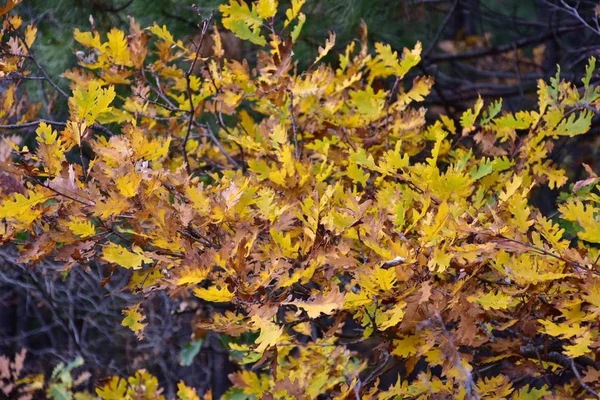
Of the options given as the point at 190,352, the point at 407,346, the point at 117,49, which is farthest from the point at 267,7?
the point at 190,352

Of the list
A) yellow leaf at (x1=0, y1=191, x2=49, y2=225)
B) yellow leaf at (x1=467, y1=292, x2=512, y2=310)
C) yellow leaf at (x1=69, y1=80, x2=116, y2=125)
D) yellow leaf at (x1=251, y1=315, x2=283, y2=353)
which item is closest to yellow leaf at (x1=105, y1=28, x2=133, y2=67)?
yellow leaf at (x1=69, y1=80, x2=116, y2=125)

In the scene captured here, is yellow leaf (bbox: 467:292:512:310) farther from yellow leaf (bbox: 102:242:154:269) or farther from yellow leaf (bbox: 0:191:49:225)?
yellow leaf (bbox: 0:191:49:225)

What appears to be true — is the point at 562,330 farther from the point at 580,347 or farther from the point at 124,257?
the point at 124,257

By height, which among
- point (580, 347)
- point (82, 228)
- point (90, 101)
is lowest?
point (580, 347)

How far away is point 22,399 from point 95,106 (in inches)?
78.2

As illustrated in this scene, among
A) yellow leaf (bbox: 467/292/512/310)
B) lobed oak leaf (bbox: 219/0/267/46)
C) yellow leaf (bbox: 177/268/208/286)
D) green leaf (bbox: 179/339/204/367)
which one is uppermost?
lobed oak leaf (bbox: 219/0/267/46)

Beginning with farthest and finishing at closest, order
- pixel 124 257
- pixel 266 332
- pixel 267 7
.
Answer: pixel 267 7 → pixel 124 257 → pixel 266 332

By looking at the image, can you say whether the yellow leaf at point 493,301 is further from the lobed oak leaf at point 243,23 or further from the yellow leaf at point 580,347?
the lobed oak leaf at point 243,23

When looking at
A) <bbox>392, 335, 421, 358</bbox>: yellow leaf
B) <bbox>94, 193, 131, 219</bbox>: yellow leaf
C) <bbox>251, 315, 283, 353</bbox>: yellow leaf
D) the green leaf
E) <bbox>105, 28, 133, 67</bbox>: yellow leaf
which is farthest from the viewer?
the green leaf

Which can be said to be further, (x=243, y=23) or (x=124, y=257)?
(x=243, y=23)

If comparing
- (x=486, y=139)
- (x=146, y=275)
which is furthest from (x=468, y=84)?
(x=146, y=275)

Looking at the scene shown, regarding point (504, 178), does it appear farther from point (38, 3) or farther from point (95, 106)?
point (38, 3)

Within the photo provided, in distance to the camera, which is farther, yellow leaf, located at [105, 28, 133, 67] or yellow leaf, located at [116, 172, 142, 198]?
yellow leaf, located at [105, 28, 133, 67]

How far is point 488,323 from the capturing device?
4.67 ft
